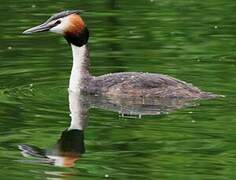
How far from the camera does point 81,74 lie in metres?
15.0

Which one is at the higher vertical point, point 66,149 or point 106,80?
point 106,80

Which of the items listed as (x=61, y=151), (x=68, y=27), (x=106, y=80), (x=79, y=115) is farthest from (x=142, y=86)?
(x=61, y=151)

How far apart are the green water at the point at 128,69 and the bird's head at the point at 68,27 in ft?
2.04

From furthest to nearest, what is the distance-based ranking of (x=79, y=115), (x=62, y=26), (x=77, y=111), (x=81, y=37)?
(x=81, y=37), (x=62, y=26), (x=77, y=111), (x=79, y=115)

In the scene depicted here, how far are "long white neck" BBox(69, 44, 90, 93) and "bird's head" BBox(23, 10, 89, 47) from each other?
10 centimetres

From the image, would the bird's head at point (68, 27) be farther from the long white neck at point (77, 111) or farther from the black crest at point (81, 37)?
the long white neck at point (77, 111)

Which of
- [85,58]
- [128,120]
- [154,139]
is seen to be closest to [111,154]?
[154,139]

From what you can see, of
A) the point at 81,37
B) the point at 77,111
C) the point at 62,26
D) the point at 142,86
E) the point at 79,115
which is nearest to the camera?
the point at 79,115

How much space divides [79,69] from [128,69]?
978 mm

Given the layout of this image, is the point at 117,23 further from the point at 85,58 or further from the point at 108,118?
the point at 108,118

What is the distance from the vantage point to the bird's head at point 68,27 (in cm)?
1509

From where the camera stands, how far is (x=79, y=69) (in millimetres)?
15094

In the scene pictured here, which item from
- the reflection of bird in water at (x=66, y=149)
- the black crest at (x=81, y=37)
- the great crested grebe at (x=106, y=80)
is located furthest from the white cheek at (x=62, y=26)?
the reflection of bird in water at (x=66, y=149)

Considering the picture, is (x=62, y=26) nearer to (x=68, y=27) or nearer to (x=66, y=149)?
(x=68, y=27)
